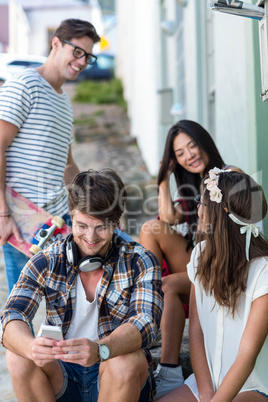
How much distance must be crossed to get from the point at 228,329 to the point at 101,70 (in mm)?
19814

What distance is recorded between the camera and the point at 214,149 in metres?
3.79

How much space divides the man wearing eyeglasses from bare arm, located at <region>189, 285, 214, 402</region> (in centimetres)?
110

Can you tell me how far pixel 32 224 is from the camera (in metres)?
3.34

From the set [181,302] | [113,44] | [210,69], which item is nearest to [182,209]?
[181,302]

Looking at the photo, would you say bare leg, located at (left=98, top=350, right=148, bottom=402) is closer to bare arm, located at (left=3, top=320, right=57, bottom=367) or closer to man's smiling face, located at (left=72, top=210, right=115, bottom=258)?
bare arm, located at (left=3, top=320, right=57, bottom=367)

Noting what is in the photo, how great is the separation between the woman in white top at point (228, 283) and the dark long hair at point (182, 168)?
3.18 feet

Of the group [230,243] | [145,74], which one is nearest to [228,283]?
[230,243]

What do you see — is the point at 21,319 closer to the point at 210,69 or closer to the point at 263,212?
the point at 263,212

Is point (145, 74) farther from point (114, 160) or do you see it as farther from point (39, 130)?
point (39, 130)

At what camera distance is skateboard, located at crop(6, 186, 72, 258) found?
3.29 meters

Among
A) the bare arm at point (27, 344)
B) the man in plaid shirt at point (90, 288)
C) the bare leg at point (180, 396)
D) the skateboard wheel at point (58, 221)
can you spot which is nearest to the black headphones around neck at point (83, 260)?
the man in plaid shirt at point (90, 288)

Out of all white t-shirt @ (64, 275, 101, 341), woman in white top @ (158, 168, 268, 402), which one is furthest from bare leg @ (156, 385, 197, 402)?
white t-shirt @ (64, 275, 101, 341)

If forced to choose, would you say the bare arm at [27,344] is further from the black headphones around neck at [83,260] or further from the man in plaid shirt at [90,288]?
the black headphones around neck at [83,260]

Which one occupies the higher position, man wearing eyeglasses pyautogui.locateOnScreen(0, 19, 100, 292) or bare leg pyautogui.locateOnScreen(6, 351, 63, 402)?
man wearing eyeglasses pyautogui.locateOnScreen(0, 19, 100, 292)
